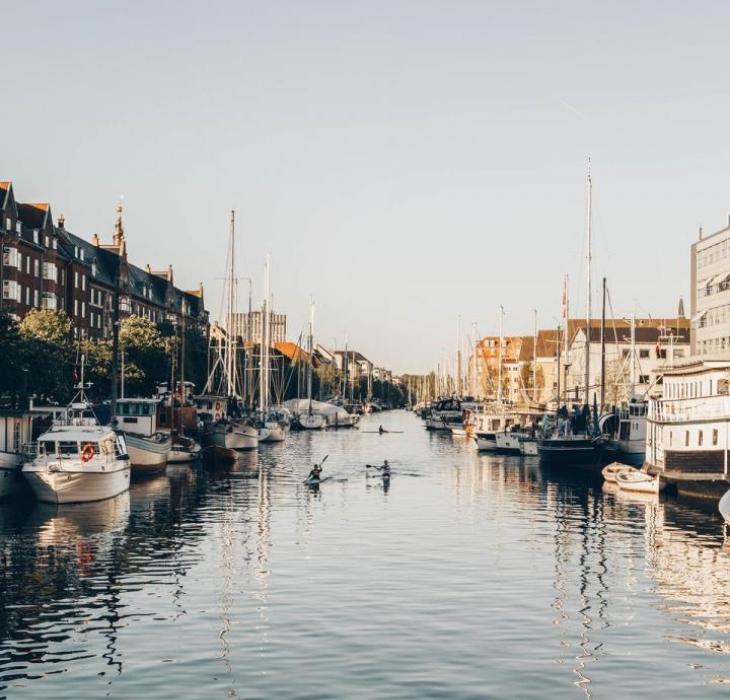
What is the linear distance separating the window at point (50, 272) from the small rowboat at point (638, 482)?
256ft

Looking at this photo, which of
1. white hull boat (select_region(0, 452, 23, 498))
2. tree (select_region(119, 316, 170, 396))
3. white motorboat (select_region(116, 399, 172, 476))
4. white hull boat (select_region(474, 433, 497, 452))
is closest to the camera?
white hull boat (select_region(0, 452, 23, 498))

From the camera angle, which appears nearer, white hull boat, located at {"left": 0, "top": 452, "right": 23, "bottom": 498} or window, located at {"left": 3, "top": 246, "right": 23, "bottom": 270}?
white hull boat, located at {"left": 0, "top": 452, "right": 23, "bottom": 498}

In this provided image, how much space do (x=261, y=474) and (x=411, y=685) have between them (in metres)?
59.8

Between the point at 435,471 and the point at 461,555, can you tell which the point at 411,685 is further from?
the point at 435,471

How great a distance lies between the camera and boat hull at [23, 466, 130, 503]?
57.3m

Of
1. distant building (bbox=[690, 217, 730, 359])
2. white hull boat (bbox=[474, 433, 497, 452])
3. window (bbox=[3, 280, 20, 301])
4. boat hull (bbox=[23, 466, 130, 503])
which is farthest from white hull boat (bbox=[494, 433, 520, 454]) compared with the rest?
boat hull (bbox=[23, 466, 130, 503])

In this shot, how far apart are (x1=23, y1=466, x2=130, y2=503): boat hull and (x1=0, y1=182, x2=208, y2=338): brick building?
39.2 m

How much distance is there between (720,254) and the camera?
383 ft

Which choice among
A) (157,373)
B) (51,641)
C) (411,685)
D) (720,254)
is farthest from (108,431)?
(720,254)

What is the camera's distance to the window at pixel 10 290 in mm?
117438

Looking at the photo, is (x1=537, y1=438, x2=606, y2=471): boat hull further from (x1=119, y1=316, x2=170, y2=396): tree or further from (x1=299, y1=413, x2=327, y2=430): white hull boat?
(x1=299, y1=413, x2=327, y2=430): white hull boat

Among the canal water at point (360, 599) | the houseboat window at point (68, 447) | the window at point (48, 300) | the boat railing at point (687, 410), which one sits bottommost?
the canal water at point (360, 599)

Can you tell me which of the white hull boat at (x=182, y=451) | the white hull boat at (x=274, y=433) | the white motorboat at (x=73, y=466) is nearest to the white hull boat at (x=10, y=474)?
the white motorboat at (x=73, y=466)

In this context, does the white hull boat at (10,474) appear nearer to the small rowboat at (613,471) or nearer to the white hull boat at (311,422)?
the small rowboat at (613,471)
